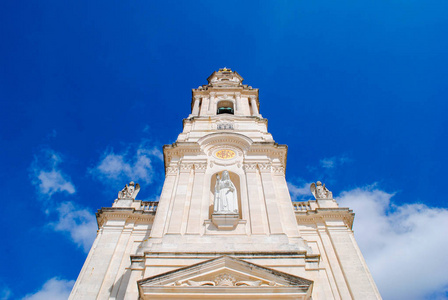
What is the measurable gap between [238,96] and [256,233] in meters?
16.1

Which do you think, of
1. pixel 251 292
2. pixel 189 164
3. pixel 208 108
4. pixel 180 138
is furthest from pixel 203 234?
pixel 208 108

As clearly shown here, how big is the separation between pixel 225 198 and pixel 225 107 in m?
13.2

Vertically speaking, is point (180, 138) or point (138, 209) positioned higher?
point (180, 138)

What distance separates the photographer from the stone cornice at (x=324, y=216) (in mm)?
18047

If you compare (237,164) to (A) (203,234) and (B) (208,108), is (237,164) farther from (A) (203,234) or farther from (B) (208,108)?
(B) (208,108)

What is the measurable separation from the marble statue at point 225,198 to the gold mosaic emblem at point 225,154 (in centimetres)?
256

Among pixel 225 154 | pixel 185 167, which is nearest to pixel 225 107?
pixel 225 154

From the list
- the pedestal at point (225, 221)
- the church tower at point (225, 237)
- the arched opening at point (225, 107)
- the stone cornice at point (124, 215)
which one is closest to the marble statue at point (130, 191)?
the church tower at point (225, 237)

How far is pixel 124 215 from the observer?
18.0 m

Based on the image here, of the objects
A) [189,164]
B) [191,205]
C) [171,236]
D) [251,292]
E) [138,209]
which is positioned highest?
[189,164]

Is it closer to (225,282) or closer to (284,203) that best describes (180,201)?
(284,203)

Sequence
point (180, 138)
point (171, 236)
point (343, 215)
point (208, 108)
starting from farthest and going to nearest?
point (208, 108) < point (180, 138) < point (343, 215) < point (171, 236)

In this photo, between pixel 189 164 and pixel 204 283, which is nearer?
pixel 204 283

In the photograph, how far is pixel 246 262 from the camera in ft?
41.6
